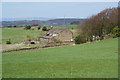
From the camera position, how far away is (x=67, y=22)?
143 meters

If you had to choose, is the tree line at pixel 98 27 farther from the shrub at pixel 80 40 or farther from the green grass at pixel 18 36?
the green grass at pixel 18 36

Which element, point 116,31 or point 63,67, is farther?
point 116,31

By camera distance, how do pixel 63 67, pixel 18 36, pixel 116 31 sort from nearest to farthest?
pixel 63 67 < pixel 116 31 < pixel 18 36

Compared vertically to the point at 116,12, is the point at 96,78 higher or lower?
lower

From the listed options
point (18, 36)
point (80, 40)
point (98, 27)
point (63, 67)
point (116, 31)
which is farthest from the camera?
point (18, 36)

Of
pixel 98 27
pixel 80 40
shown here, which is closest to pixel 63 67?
pixel 80 40

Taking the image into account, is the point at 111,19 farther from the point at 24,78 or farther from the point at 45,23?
the point at 45,23

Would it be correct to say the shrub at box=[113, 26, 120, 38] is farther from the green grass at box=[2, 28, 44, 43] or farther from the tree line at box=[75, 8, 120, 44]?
the green grass at box=[2, 28, 44, 43]

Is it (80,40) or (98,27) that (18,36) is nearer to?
(80,40)

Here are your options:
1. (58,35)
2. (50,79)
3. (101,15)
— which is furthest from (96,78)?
(58,35)

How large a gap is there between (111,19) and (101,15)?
191 inches

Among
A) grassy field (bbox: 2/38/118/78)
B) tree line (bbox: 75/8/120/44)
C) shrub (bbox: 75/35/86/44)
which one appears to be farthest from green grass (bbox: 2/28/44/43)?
grassy field (bbox: 2/38/118/78)

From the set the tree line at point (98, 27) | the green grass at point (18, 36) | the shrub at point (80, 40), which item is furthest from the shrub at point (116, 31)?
the green grass at point (18, 36)

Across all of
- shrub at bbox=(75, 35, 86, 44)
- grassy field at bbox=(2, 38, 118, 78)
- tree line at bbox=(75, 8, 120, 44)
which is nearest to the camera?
grassy field at bbox=(2, 38, 118, 78)
